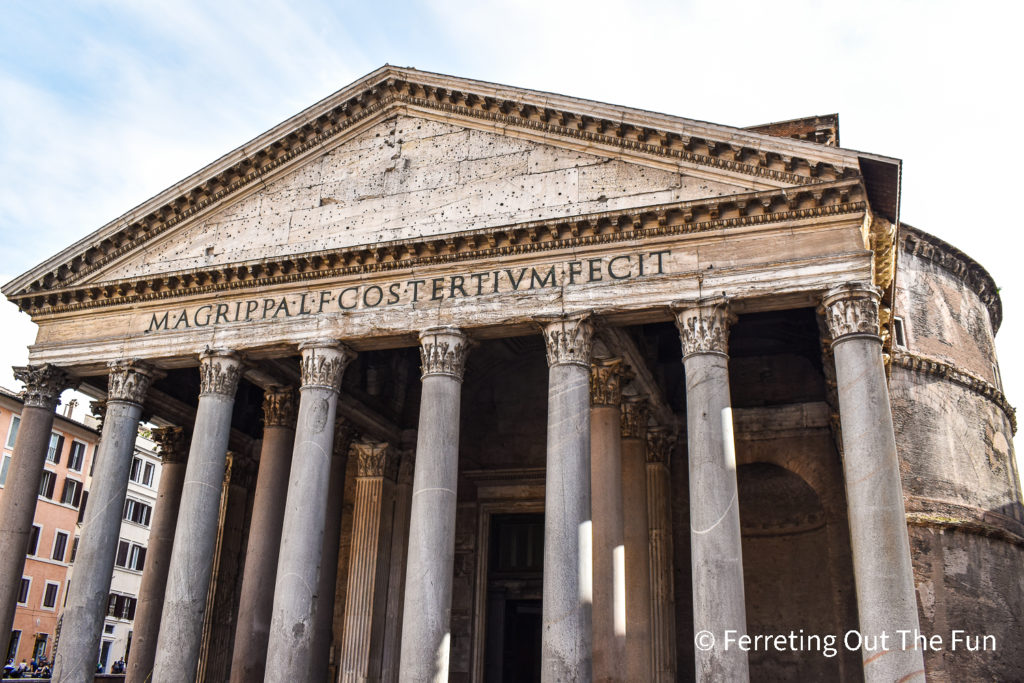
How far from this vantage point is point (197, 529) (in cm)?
1204

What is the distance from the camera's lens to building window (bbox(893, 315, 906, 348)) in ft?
56.6

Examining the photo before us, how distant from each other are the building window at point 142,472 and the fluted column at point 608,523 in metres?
29.9

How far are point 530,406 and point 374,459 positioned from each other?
125 inches

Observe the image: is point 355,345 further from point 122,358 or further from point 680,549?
point 680,549

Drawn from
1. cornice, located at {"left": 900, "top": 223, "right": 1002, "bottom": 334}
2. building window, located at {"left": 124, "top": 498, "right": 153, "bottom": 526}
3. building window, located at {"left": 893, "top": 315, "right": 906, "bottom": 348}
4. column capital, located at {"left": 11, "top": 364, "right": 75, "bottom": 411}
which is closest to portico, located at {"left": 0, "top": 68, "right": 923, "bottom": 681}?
column capital, located at {"left": 11, "top": 364, "right": 75, "bottom": 411}

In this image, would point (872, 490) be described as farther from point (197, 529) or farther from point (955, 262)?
point (955, 262)

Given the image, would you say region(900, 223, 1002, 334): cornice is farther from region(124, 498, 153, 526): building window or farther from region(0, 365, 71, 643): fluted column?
region(124, 498, 153, 526): building window

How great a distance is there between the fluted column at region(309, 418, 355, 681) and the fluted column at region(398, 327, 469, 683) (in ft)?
12.3

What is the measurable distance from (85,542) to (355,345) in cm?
483

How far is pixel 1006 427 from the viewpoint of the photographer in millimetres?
18938

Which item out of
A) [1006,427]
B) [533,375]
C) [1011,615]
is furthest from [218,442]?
[1006,427]

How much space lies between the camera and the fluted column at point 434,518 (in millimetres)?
10312

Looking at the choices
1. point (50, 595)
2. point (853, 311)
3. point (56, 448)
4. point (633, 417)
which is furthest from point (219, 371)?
point (50, 595)

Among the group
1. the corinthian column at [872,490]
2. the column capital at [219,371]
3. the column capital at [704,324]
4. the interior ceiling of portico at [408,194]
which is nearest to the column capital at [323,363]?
the column capital at [219,371]
